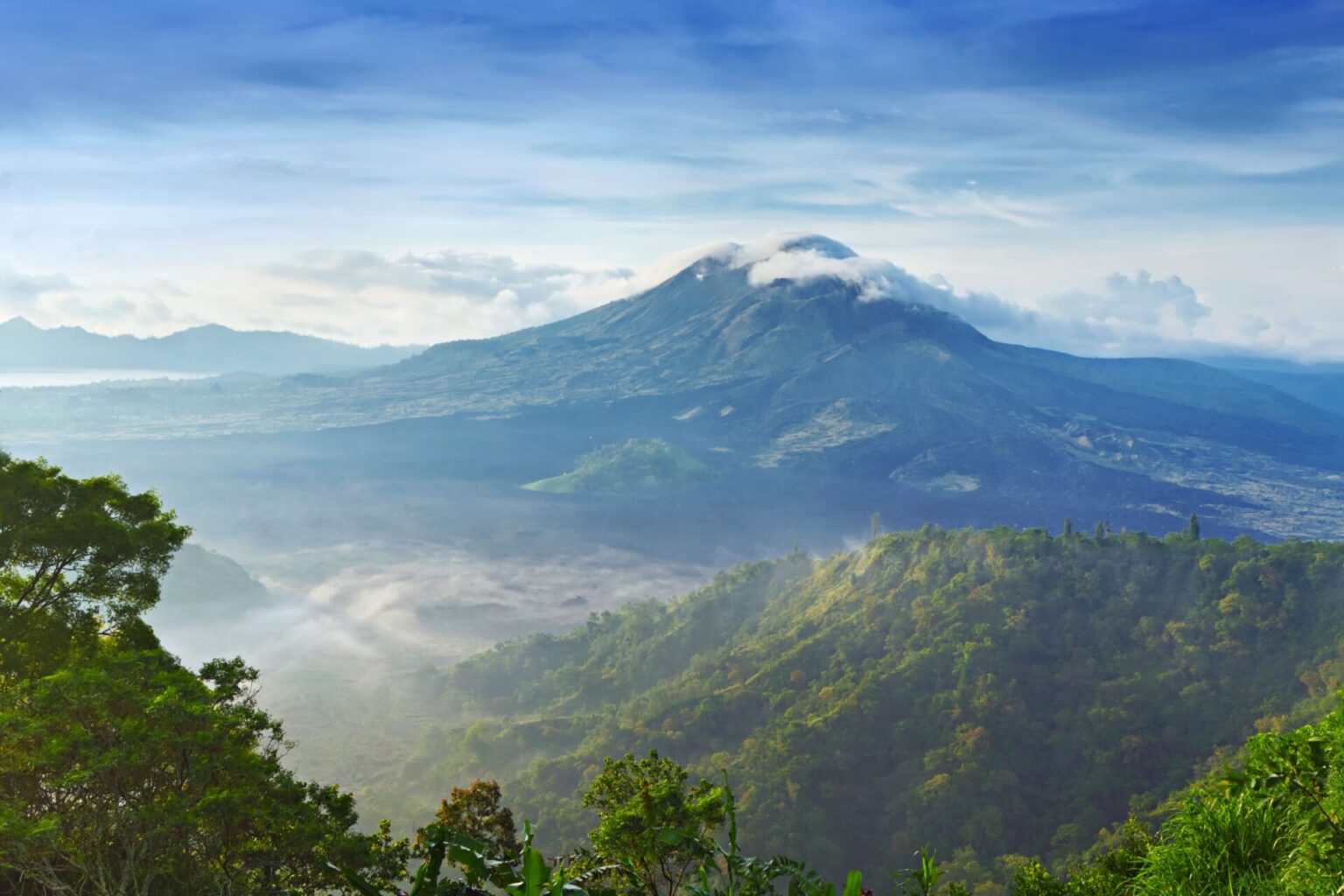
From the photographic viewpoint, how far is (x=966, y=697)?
7806 cm

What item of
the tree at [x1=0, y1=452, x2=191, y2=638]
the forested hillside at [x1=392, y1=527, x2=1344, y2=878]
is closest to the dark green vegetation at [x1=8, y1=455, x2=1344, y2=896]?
the tree at [x1=0, y1=452, x2=191, y2=638]

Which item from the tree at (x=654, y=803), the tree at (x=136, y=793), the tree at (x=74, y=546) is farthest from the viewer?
the tree at (x=74, y=546)

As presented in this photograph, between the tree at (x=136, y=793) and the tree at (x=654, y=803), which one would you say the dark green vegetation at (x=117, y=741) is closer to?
the tree at (x=136, y=793)

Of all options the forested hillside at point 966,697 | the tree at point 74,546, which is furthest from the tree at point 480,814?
the forested hillside at point 966,697

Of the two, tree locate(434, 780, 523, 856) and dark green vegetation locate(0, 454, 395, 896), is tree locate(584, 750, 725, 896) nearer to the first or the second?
tree locate(434, 780, 523, 856)

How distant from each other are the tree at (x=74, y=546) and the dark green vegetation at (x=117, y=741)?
0.07 ft

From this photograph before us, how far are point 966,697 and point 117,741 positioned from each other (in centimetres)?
7581

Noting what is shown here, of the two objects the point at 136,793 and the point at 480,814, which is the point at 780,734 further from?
the point at 136,793

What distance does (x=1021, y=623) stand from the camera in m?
84.1

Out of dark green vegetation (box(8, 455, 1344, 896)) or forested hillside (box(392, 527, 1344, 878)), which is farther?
forested hillside (box(392, 527, 1344, 878))

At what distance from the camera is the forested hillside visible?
218 feet

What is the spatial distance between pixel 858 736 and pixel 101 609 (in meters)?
67.4

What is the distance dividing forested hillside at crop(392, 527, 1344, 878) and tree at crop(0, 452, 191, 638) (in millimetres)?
53732

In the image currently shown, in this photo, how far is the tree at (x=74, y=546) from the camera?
1323 cm
